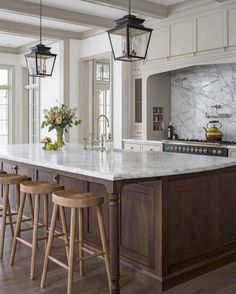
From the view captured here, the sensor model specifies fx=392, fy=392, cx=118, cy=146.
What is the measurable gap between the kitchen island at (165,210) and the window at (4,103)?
6.82 m

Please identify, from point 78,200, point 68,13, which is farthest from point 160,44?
point 78,200

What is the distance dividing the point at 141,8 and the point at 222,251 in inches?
158

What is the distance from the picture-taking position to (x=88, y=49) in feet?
27.2

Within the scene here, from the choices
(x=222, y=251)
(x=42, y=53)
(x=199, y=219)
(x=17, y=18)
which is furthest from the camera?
(x=17, y=18)

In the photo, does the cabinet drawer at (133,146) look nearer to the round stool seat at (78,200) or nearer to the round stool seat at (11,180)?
the round stool seat at (11,180)

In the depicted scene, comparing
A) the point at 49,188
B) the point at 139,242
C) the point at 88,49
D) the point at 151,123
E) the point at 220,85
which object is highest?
the point at 88,49

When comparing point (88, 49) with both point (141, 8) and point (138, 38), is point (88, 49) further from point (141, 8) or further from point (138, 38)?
point (138, 38)

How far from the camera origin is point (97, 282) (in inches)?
128

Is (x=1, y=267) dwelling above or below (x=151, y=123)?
below

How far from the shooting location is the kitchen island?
9.70 ft

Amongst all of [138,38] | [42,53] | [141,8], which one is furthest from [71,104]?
[138,38]

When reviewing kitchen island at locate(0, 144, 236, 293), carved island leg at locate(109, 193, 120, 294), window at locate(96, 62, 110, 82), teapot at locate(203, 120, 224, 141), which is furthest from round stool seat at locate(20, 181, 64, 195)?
window at locate(96, 62, 110, 82)

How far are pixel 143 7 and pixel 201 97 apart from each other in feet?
5.89

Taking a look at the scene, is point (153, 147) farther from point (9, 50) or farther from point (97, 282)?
point (9, 50)
